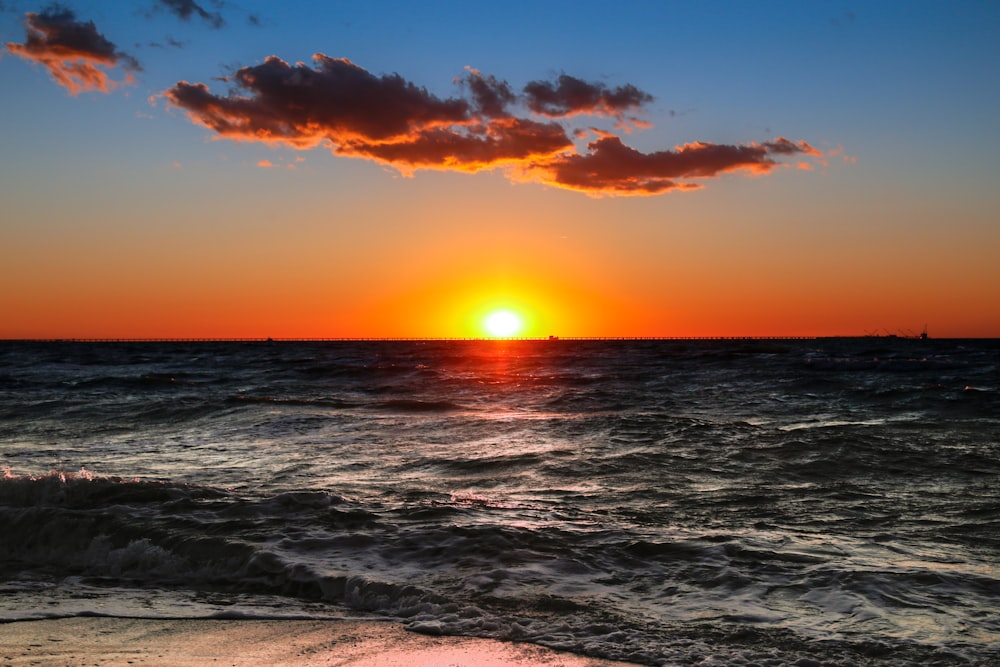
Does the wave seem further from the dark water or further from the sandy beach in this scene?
the sandy beach

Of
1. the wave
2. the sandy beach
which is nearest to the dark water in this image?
the sandy beach

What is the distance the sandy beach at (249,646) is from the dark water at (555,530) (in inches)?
9.8

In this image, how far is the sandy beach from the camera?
5.16m

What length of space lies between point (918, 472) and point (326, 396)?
21976mm

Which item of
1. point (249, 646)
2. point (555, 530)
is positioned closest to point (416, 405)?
point (555, 530)

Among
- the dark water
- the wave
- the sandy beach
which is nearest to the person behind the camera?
the sandy beach

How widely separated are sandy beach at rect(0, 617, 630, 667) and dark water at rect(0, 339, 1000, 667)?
0.25 metres

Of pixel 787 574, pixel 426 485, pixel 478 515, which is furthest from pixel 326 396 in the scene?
pixel 787 574

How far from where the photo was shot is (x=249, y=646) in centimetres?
550

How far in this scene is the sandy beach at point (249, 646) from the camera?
5.16 metres

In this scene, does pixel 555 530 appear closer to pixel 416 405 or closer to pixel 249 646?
pixel 249 646

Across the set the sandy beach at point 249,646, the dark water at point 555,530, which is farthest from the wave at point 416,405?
the sandy beach at point 249,646

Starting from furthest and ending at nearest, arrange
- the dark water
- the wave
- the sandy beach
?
the wave, the dark water, the sandy beach

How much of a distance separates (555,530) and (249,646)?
12.9ft
